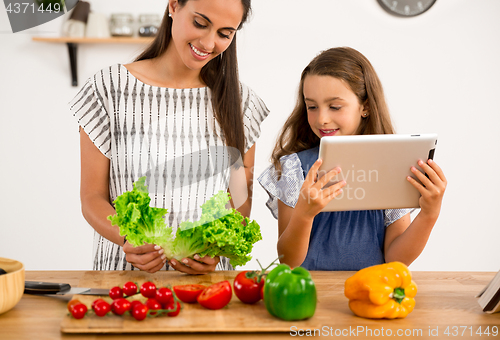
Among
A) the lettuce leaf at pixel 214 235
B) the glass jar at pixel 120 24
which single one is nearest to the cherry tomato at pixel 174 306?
the lettuce leaf at pixel 214 235

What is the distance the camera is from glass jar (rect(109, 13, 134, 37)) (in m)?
3.01

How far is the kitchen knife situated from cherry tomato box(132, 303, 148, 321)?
18 cm

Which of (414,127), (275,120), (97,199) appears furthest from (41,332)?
(414,127)

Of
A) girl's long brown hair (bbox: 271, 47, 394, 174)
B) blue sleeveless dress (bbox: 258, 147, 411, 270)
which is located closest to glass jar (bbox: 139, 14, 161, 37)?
A: girl's long brown hair (bbox: 271, 47, 394, 174)

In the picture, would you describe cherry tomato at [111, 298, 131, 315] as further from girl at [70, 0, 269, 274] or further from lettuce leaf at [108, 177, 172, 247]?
girl at [70, 0, 269, 274]

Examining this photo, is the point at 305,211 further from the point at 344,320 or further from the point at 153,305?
the point at 153,305

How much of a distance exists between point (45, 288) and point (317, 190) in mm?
729

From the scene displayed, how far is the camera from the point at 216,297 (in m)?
1.02

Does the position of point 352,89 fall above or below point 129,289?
above

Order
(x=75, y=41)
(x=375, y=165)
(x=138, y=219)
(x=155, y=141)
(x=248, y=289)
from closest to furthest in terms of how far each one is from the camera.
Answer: (x=248, y=289) < (x=138, y=219) < (x=375, y=165) < (x=155, y=141) < (x=75, y=41)

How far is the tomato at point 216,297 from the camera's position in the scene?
3.34 ft

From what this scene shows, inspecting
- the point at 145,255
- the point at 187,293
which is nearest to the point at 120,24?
the point at 145,255

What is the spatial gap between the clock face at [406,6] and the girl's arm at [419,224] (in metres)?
2.05

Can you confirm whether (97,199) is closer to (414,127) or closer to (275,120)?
(275,120)
